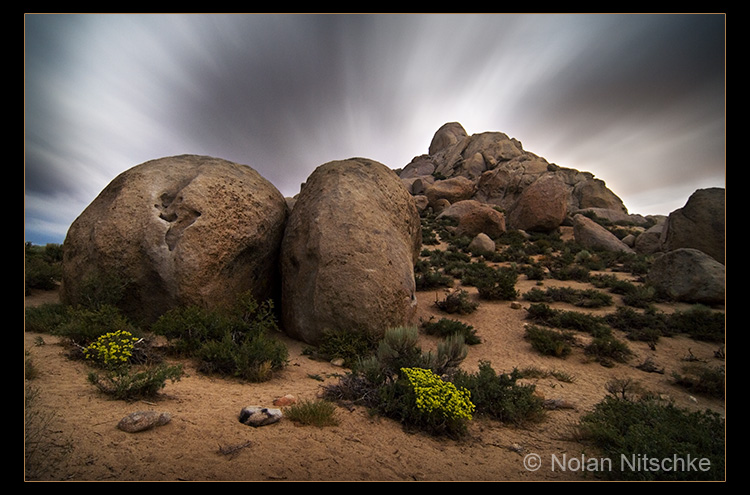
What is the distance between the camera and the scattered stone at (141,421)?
2.72m

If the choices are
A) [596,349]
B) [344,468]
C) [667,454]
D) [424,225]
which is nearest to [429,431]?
[344,468]

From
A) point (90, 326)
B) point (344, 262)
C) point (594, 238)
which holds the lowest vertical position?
point (90, 326)

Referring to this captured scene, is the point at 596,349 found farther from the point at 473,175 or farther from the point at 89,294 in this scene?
the point at 473,175

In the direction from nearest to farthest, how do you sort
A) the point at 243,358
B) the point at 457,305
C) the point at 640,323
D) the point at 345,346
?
1. the point at 243,358
2. the point at 345,346
3. the point at 640,323
4. the point at 457,305

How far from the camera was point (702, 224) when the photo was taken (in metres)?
13.1

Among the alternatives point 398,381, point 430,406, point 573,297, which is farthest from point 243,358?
point 573,297

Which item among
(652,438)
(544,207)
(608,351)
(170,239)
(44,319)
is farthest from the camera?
(544,207)

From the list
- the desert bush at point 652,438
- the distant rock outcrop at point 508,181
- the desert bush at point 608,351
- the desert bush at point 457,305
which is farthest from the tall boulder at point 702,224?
the desert bush at point 652,438

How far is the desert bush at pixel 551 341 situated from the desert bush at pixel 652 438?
108 inches

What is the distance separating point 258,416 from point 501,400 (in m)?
3.07

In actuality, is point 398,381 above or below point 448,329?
above

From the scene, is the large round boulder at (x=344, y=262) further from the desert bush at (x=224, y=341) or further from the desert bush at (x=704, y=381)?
the desert bush at (x=704, y=381)

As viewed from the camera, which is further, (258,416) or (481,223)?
(481,223)

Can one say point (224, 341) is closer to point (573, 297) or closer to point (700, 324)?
point (573, 297)
